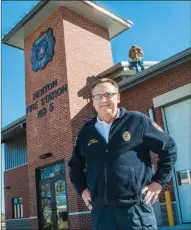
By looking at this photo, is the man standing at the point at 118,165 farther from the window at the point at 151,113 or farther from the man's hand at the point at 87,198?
the window at the point at 151,113

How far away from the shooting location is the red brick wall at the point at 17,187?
17.4 metres

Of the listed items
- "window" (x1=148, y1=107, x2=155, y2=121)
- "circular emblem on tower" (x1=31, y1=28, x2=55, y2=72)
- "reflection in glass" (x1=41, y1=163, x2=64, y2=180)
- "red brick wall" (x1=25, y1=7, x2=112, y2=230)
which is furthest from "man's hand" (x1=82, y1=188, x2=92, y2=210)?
"circular emblem on tower" (x1=31, y1=28, x2=55, y2=72)

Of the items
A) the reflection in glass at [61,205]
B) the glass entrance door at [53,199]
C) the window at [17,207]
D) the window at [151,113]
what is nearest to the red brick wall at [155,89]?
the window at [151,113]

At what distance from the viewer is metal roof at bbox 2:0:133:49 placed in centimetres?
1336

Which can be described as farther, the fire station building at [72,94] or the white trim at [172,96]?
the fire station building at [72,94]

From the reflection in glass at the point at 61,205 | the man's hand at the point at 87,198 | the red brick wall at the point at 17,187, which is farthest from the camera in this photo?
the red brick wall at the point at 17,187

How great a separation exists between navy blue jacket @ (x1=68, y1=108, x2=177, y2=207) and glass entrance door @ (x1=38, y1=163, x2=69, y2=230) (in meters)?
10.1

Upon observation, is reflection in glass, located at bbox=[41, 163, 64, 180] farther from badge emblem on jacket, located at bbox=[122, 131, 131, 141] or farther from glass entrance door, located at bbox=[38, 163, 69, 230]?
badge emblem on jacket, located at bbox=[122, 131, 131, 141]

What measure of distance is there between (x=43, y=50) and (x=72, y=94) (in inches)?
126

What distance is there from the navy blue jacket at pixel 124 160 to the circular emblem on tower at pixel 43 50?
11.8 m

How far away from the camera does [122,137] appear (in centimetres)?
A: 223

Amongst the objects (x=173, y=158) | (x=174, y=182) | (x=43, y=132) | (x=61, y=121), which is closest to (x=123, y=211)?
(x=173, y=158)

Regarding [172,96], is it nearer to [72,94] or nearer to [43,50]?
[72,94]

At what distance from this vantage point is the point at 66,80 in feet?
41.1
